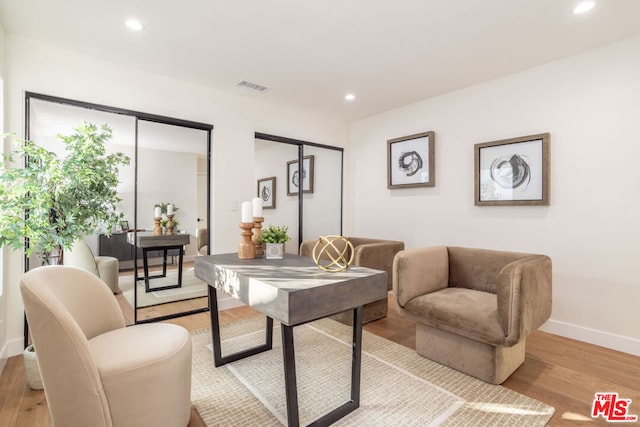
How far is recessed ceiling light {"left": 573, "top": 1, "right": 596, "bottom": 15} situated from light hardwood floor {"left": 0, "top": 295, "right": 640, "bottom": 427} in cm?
244

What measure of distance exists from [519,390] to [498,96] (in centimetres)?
264

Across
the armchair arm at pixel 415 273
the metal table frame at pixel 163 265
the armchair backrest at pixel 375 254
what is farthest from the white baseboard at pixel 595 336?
the metal table frame at pixel 163 265

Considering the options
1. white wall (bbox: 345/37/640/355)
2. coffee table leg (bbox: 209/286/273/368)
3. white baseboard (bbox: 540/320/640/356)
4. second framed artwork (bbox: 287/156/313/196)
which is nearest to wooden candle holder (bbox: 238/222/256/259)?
coffee table leg (bbox: 209/286/273/368)

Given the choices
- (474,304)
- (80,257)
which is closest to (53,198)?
(80,257)

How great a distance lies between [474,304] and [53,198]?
285 centimetres

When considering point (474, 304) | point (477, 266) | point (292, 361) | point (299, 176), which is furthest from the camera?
point (299, 176)

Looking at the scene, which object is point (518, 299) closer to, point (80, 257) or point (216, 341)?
point (216, 341)

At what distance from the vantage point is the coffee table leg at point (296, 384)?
1484 millimetres

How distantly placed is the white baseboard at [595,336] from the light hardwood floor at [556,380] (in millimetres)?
66

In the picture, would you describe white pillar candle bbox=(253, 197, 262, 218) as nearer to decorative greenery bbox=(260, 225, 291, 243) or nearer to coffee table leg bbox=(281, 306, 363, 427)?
decorative greenery bbox=(260, 225, 291, 243)

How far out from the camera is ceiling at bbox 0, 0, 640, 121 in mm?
2074

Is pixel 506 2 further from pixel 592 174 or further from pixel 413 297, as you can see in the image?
pixel 413 297

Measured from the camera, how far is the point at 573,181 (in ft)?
9.00

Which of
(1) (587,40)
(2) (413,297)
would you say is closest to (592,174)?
(1) (587,40)
